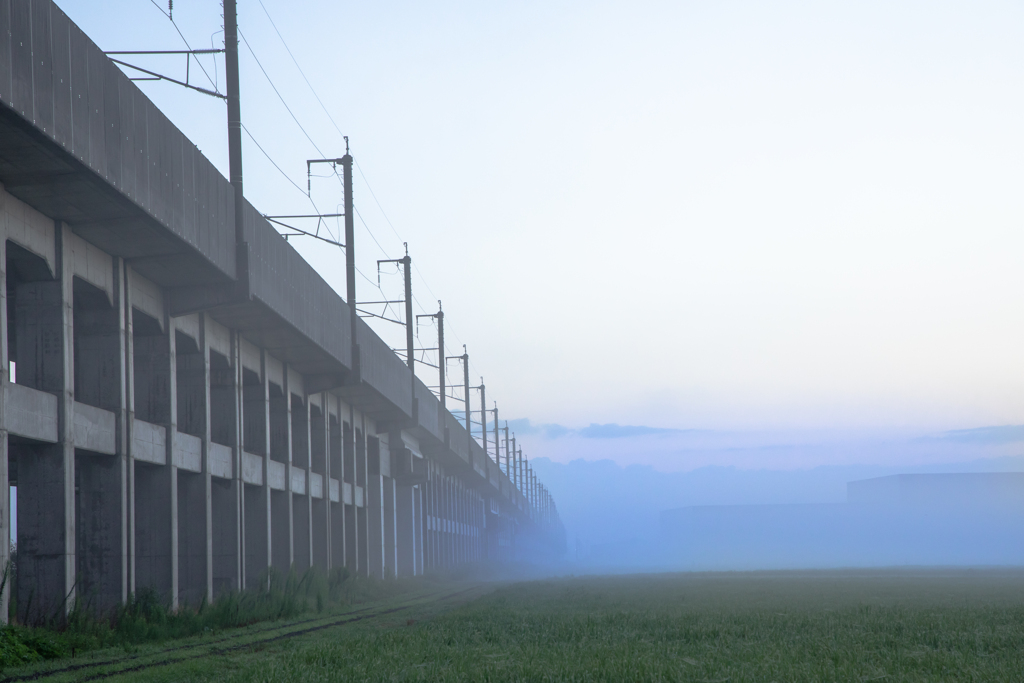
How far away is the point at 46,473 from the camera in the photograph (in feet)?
69.8

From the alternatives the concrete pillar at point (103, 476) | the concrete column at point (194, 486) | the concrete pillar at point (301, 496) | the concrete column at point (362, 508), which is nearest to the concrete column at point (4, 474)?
the concrete pillar at point (103, 476)

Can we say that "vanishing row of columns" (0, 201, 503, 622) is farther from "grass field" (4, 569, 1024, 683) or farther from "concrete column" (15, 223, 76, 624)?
"grass field" (4, 569, 1024, 683)

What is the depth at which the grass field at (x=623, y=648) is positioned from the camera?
1234cm

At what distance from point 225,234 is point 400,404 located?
86.1ft

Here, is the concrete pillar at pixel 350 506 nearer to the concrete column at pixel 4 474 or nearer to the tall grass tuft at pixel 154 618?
the tall grass tuft at pixel 154 618

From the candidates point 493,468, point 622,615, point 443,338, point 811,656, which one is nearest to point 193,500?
point 622,615

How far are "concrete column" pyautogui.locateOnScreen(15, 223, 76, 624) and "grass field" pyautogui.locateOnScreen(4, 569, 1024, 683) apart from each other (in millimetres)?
3014

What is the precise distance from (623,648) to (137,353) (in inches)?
674

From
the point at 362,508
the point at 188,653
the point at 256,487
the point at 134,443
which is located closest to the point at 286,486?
the point at 256,487

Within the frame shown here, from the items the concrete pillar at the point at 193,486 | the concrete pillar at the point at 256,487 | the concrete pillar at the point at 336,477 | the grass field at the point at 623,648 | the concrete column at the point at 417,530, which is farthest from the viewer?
the concrete column at the point at 417,530

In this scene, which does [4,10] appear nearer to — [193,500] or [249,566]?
[193,500]

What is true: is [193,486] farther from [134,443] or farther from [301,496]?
[301,496]

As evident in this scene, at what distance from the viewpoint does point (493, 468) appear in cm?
9975

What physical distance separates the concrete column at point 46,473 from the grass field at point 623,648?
3014 millimetres
